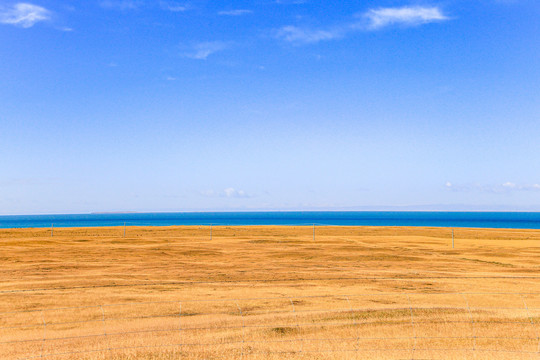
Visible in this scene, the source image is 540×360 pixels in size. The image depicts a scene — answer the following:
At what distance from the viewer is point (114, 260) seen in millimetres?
37062

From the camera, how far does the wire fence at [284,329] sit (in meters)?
14.3

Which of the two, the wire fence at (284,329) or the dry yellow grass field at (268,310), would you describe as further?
the dry yellow grass field at (268,310)

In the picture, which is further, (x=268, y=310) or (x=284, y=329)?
(x=268, y=310)

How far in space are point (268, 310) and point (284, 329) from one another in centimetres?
255

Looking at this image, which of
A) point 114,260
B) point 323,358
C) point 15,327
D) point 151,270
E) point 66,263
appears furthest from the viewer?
point 114,260

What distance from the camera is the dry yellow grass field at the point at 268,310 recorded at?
14.6m

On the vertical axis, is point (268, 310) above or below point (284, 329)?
above

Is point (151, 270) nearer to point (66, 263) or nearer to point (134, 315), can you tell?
point (66, 263)

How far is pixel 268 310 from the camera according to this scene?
1919 centimetres

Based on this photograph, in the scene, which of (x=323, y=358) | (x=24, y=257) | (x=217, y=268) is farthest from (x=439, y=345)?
(x=24, y=257)

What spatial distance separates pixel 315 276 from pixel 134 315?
507 inches

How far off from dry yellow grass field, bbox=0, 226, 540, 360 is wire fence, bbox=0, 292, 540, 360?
0.13ft

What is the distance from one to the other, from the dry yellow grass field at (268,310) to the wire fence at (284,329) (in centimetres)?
4

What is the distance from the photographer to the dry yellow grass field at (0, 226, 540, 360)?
1461 cm
